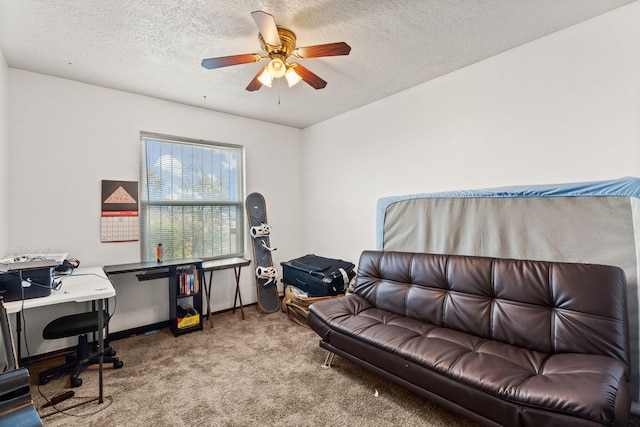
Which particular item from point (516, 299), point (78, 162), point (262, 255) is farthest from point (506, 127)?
point (78, 162)

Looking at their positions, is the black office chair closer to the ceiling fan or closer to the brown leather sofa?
the brown leather sofa

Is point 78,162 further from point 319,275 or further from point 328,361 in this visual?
point 328,361

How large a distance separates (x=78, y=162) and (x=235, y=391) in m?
2.56

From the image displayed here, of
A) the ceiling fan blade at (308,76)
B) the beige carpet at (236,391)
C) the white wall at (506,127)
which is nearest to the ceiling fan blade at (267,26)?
the ceiling fan blade at (308,76)

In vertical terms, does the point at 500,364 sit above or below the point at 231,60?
below

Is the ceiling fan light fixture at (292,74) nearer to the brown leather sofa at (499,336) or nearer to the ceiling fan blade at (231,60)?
the ceiling fan blade at (231,60)

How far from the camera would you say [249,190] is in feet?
13.2

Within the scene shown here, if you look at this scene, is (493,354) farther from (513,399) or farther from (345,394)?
(345,394)

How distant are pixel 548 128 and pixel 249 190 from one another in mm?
3241

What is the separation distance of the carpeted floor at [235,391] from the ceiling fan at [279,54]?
227cm

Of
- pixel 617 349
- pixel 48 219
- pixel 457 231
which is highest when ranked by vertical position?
pixel 48 219

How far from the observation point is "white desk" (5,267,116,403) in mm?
1762

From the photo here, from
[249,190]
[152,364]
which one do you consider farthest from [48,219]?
[249,190]

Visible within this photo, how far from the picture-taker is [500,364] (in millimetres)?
1626
